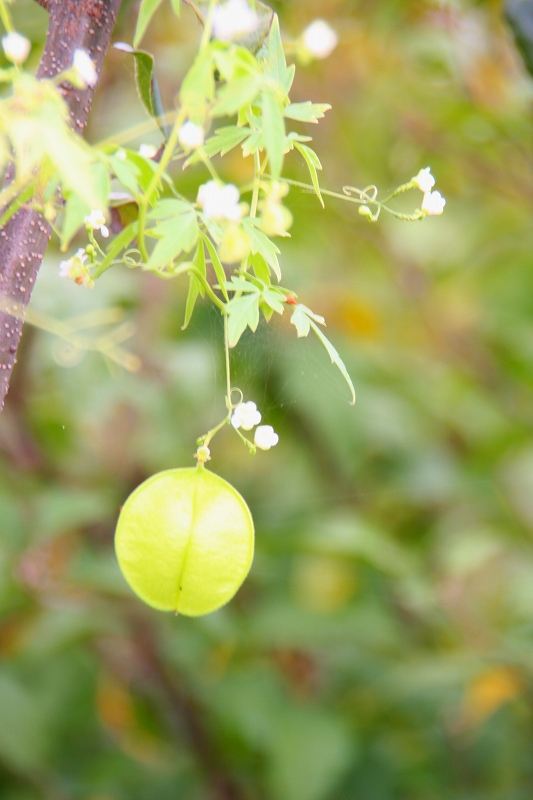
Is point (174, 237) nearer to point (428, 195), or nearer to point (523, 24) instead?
point (428, 195)

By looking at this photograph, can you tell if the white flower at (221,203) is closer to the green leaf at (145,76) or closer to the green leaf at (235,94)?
the green leaf at (235,94)

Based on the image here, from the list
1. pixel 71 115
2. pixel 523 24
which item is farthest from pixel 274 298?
pixel 523 24

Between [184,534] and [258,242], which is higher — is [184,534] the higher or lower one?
the lower one

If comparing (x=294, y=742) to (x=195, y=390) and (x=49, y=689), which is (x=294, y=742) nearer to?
(x=49, y=689)

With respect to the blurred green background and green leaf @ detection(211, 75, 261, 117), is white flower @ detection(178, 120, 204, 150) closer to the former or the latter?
green leaf @ detection(211, 75, 261, 117)

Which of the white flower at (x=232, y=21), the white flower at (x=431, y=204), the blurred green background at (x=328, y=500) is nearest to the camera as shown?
the white flower at (x=232, y=21)

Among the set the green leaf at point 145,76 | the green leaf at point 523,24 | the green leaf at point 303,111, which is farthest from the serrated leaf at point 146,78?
the green leaf at point 523,24
